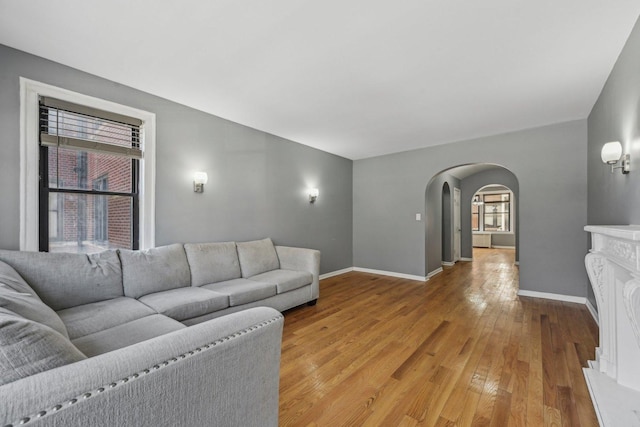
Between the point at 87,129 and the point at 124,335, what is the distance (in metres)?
2.11

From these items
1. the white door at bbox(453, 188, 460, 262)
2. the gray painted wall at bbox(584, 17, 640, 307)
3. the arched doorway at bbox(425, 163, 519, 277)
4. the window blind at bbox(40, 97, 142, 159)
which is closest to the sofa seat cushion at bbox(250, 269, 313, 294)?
the window blind at bbox(40, 97, 142, 159)

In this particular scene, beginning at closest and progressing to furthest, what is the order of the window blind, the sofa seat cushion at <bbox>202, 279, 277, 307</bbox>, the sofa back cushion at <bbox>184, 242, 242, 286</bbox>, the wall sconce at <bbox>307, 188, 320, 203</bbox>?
the window blind
the sofa seat cushion at <bbox>202, 279, 277, 307</bbox>
the sofa back cushion at <bbox>184, 242, 242, 286</bbox>
the wall sconce at <bbox>307, 188, 320, 203</bbox>

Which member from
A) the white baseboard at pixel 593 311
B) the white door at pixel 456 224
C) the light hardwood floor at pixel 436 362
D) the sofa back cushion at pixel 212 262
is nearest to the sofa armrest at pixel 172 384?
the light hardwood floor at pixel 436 362

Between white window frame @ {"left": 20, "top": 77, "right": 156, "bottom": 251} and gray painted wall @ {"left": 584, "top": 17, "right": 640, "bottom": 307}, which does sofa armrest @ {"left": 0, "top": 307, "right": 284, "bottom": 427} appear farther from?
gray painted wall @ {"left": 584, "top": 17, "right": 640, "bottom": 307}

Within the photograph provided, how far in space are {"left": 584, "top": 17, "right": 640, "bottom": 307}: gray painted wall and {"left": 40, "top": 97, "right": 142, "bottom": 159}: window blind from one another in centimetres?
434

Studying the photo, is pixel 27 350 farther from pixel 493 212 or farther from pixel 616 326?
pixel 493 212

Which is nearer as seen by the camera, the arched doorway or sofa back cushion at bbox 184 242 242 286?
sofa back cushion at bbox 184 242 242 286

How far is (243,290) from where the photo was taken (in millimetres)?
2744

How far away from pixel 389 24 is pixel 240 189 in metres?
2.70

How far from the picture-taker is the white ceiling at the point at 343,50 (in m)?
1.81

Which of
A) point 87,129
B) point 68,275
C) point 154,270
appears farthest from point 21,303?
point 87,129

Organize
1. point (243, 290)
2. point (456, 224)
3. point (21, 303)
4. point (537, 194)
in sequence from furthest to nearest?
1. point (456, 224)
2. point (537, 194)
3. point (243, 290)
4. point (21, 303)

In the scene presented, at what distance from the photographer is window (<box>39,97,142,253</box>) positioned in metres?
2.44

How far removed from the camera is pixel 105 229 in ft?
9.14
